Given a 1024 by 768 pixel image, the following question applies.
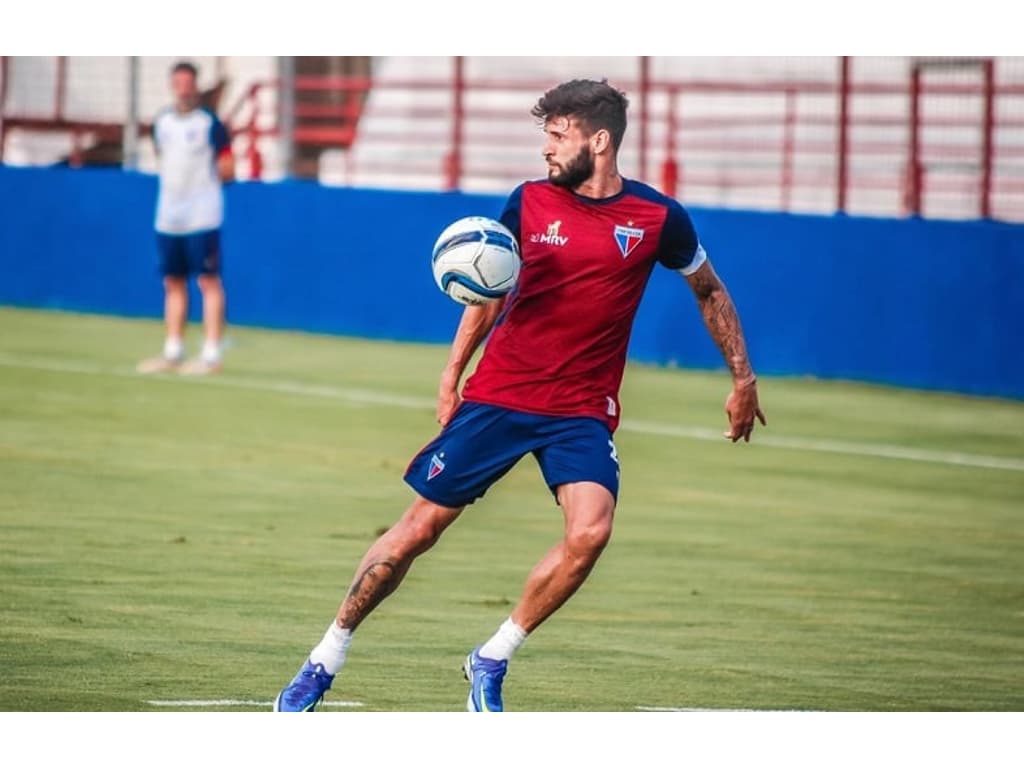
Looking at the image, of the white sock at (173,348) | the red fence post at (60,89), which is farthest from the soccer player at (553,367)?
the red fence post at (60,89)

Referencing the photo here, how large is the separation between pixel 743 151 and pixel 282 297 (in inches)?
249

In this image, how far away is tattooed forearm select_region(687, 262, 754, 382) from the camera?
848 cm

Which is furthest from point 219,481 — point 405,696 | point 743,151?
point 743,151

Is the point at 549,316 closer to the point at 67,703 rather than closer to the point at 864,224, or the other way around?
the point at 67,703

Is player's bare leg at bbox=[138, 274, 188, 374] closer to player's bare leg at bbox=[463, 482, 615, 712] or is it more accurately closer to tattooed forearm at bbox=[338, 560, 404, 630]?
tattooed forearm at bbox=[338, 560, 404, 630]

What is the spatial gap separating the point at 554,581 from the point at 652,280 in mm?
14096

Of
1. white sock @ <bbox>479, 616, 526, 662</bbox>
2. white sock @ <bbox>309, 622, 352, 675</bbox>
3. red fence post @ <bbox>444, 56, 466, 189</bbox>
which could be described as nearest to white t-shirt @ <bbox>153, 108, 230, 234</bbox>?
red fence post @ <bbox>444, 56, 466, 189</bbox>

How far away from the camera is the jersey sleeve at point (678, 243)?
8.22 metres

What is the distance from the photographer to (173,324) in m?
19.7

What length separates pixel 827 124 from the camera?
83.0 ft

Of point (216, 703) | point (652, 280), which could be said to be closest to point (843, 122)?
point (652, 280)

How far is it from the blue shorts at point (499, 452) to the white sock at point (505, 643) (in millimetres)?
458

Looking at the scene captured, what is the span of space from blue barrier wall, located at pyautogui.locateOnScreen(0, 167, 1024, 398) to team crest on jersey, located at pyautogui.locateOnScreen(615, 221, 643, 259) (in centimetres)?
1165

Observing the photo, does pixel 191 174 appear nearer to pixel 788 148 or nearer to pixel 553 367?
pixel 788 148
